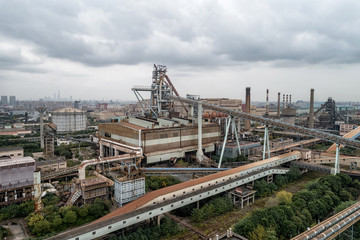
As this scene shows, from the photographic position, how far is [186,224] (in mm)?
22500

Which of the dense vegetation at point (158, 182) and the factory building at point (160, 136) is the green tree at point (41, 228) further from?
the factory building at point (160, 136)

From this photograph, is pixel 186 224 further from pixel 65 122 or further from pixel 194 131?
pixel 65 122

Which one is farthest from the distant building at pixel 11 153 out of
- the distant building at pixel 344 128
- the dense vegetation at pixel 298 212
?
the distant building at pixel 344 128

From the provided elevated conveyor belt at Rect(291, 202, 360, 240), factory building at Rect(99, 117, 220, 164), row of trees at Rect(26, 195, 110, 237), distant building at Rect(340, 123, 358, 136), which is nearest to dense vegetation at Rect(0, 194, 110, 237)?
row of trees at Rect(26, 195, 110, 237)

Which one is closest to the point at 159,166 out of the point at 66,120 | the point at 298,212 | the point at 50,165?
the point at 50,165

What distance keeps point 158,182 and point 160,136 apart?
10.6 m

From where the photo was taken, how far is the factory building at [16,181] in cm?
2645

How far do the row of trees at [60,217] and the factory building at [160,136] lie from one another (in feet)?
Answer: 49.1

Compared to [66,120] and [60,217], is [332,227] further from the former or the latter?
[66,120]

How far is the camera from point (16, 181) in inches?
1100

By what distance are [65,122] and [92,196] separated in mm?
78191

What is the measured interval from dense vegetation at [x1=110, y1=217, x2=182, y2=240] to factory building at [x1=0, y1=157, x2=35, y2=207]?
15.2 m

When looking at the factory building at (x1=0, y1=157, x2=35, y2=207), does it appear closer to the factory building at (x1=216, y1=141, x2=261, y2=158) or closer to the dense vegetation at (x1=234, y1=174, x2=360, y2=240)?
the dense vegetation at (x1=234, y1=174, x2=360, y2=240)

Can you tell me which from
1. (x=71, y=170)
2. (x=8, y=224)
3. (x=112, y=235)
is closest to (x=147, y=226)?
(x=112, y=235)
